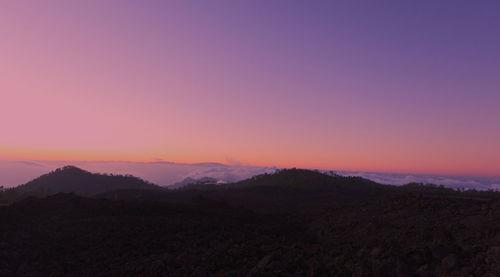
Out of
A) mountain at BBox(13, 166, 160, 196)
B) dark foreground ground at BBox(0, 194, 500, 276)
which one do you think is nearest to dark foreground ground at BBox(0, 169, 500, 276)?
dark foreground ground at BBox(0, 194, 500, 276)

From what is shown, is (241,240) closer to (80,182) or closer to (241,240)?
(241,240)

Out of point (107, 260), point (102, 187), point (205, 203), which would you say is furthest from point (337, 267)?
point (102, 187)

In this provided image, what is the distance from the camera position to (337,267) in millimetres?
6727

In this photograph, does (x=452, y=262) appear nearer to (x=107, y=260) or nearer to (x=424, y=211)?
(x=424, y=211)

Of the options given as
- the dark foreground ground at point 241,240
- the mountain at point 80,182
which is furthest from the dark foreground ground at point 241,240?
the mountain at point 80,182

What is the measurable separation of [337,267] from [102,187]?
35930mm

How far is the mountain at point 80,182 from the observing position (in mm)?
36188

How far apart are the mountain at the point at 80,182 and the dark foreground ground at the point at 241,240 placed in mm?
21095

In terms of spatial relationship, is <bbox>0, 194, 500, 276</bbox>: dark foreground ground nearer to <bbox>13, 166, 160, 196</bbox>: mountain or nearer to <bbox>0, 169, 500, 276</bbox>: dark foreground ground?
<bbox>0, 169, 500, 276</bbox>: dark foreground ground

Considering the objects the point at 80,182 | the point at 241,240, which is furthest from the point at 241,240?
the point at 80,182

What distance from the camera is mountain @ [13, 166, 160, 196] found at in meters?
36.2

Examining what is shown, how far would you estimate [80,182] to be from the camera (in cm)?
3806

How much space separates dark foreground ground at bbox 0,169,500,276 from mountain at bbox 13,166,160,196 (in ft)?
69.2

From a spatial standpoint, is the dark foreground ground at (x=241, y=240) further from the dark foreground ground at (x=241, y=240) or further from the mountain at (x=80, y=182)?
the mountain at (x=80, y=182)
